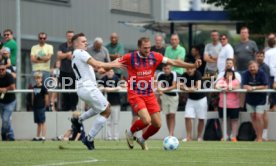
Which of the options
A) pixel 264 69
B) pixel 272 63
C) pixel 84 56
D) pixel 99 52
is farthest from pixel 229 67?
pixel 84 56

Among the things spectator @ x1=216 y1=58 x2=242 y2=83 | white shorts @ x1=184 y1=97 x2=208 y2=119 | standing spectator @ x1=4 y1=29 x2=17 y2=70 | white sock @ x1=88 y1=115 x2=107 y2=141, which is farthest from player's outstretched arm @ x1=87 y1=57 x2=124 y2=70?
standing spectator @ x1=4 y1=29 x2=17 y2=70

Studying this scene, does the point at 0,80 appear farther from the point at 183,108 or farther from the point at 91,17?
the point at 91,17

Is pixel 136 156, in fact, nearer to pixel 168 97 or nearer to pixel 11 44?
pixel 168 97

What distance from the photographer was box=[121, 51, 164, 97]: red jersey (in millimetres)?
19672

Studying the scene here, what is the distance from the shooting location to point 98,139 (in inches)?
1018

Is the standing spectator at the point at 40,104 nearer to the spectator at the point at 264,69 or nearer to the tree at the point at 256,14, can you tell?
the spectator at the point at 264,69

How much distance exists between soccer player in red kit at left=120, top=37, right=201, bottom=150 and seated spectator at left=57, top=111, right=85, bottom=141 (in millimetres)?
1228

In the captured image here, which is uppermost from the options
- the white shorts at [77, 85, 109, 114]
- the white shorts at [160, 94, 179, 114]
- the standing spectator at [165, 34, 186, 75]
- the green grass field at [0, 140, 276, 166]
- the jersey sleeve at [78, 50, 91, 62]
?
the standing spectator at [165, 34, 186, 75]

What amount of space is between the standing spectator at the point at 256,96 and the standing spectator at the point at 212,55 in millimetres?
1193

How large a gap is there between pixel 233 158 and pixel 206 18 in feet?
49.9

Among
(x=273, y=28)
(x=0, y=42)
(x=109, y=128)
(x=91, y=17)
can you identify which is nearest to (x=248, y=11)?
(x=273, y=28)

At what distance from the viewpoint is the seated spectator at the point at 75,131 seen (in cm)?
2078

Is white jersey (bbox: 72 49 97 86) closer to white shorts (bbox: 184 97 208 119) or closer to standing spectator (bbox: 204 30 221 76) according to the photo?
white shorts (bbox: 184 97 208 119)

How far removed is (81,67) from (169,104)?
6401 millimetres
